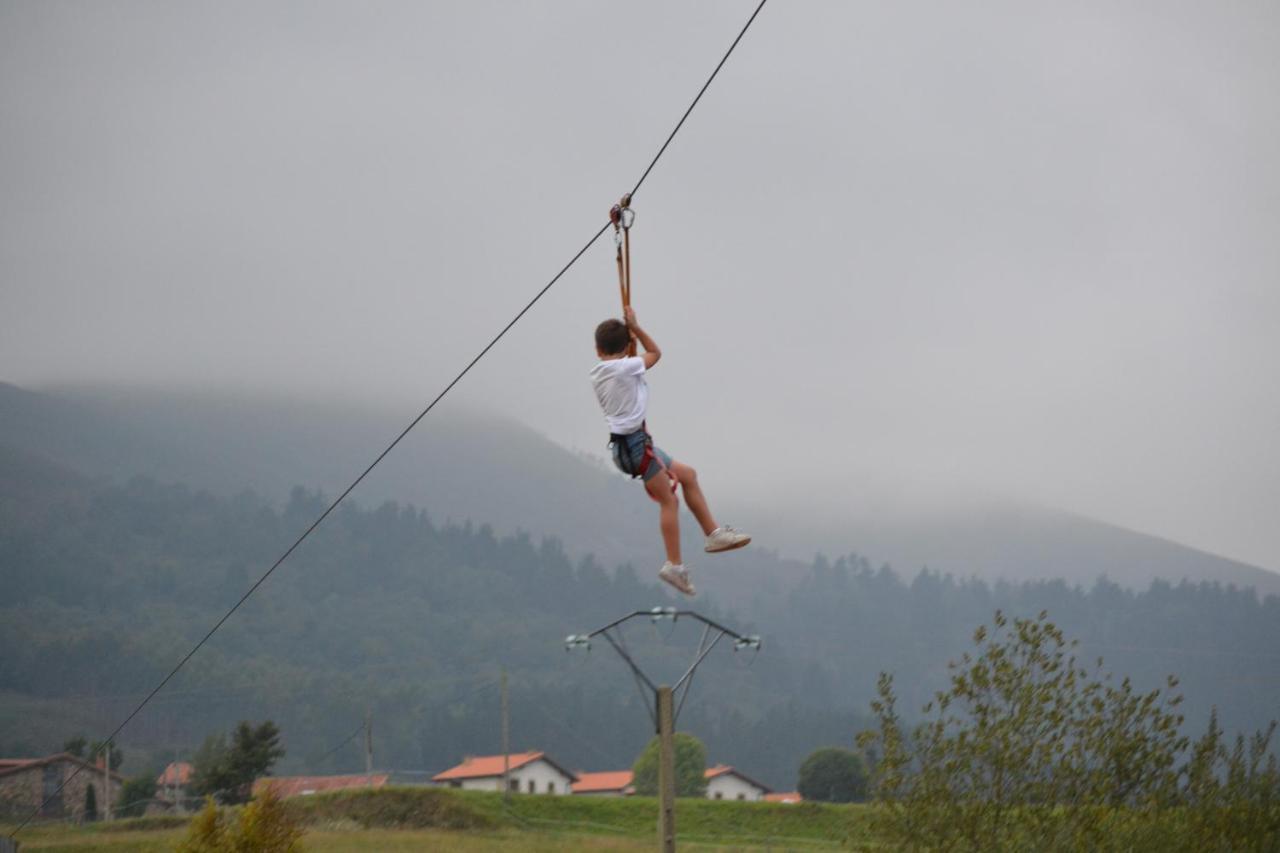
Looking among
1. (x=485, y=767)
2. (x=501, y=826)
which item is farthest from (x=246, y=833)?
(x=485, y=767)

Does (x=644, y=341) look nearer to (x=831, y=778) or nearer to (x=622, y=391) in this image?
(x=622, y=391)

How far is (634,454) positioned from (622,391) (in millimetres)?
693

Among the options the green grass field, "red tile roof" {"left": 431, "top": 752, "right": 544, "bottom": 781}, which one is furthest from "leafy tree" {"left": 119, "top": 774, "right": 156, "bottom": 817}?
the green grass field

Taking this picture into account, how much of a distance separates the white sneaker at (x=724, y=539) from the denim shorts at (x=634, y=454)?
0.93 m

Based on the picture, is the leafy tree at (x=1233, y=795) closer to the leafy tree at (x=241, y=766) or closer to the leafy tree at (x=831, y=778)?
the leafy tree at (x=241, y=766)

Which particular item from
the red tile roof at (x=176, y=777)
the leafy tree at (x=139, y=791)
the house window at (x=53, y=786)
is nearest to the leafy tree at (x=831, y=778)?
the red tile roof at (x=176, y=777)

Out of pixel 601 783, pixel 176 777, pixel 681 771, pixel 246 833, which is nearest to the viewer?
pixel 246 833

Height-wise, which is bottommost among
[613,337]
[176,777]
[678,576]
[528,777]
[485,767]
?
[528,777]

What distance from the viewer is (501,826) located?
86062 millimetres

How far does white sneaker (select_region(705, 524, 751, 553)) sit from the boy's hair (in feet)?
7.13

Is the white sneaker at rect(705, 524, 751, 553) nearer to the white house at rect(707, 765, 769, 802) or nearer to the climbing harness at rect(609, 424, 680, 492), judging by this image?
the climbing harness at rect(609, 424, 680, 492)

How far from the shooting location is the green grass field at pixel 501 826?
2854 inches

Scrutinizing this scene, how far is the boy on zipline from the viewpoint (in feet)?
47.9

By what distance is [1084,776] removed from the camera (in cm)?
3175
